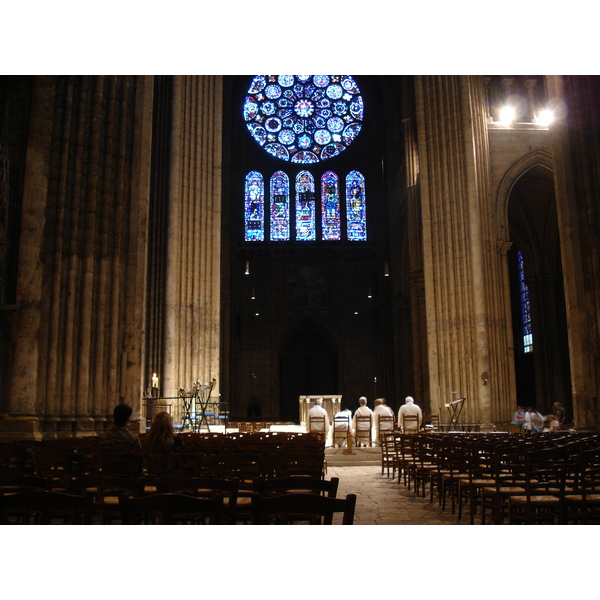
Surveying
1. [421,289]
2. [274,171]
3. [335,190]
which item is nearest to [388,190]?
[335,190]

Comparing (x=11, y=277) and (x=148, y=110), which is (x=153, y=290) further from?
(x=11, y=277)

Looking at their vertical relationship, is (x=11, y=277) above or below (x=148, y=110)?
below

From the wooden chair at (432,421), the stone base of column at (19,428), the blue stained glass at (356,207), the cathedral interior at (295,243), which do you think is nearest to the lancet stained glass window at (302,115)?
the cathedral interior at (295,243)

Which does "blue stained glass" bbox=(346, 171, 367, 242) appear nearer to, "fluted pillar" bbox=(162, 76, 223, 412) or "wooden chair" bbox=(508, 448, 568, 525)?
"fluted pillar" bbox=(162, 76, 223, 412)

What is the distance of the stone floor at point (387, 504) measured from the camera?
20.9 ft

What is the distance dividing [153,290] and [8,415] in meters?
11.4

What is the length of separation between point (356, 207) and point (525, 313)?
1126 cm

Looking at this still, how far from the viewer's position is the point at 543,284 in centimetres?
2741

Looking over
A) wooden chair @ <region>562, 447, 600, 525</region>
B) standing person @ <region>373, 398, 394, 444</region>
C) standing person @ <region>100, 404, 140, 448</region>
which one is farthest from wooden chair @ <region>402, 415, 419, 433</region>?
standing person @ <region>100, 404, 140, 448</region>

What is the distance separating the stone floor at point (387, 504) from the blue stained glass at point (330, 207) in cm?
2581

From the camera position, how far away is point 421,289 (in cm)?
2488

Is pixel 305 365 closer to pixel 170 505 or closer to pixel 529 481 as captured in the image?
pixel 529 481

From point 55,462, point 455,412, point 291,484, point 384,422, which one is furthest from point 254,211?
point 291,484

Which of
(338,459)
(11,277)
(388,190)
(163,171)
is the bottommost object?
(338,459)
